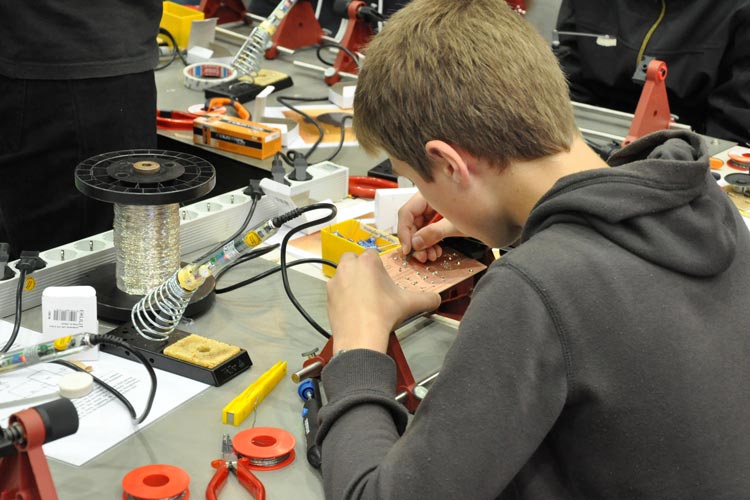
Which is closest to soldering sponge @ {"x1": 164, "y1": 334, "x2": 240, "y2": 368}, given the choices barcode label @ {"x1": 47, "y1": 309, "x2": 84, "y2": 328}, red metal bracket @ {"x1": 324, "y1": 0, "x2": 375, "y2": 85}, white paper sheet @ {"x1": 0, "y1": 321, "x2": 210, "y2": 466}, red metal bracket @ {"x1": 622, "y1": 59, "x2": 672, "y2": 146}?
white paper sheet @ {"x1": 0, "y1": 321, "x2": 210, "y2": 466}

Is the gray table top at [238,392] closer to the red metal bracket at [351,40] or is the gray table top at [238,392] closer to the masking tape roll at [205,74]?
the masking tape roll at [205,74]

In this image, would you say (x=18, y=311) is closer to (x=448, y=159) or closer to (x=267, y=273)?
(x=267, y=273)

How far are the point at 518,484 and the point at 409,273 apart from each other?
519 mm

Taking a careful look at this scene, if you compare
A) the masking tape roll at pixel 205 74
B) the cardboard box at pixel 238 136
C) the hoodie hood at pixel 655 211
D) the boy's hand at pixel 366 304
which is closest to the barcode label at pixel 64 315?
the boy's hand at pixel 366 304

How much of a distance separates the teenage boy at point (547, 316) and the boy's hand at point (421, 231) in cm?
36

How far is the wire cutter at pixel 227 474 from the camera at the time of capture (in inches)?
36.8

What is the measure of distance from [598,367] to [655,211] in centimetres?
15

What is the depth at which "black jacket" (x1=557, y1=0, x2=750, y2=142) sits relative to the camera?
98.4 inches

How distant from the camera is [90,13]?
1.71 m

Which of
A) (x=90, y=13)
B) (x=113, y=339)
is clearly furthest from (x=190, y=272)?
(x=90, y=13)

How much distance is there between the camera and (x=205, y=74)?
245 centimetres

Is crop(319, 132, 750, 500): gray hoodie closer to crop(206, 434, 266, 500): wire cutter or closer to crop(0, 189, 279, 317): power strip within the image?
→ crop(206, 434, 266, 500): wire cutter

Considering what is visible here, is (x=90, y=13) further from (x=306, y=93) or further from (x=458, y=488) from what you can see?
(x=458, y=488)

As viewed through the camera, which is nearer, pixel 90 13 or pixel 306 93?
pixel 90 13
